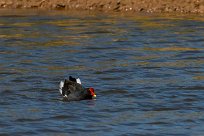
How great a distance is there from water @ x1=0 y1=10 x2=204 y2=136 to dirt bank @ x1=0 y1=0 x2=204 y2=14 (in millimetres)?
1095

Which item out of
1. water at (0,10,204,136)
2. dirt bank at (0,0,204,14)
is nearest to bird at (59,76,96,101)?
water at (0,10,204,136)

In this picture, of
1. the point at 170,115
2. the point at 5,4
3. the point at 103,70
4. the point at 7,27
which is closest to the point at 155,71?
the point at 103,70

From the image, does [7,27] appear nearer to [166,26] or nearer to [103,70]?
[166,26]

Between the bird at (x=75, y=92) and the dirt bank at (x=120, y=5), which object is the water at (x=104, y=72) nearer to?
the bird at (x=75, y=92)

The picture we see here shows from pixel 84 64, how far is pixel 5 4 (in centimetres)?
1214

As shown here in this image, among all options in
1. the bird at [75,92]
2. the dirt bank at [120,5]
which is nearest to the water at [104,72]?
the bird at [75,92]

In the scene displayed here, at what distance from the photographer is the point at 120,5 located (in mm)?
28875

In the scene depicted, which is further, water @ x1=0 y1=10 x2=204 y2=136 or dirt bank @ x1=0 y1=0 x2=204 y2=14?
dirt bank @ x1=0 y1=0 x2=204 y2=14

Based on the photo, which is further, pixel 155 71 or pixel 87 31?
pixel 87 31

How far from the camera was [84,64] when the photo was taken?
18828 millimetres

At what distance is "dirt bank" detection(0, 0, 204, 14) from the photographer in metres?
27.9

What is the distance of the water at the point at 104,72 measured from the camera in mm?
13148

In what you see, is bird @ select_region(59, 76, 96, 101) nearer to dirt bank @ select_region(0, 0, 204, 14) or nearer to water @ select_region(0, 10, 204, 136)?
water @ select_region(0, 10, 204, 136)

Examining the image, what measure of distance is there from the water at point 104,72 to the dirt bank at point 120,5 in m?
1.10
